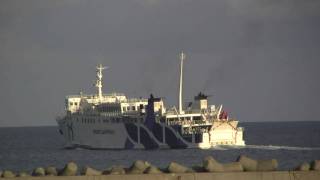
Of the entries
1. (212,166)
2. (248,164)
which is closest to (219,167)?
(212,166)

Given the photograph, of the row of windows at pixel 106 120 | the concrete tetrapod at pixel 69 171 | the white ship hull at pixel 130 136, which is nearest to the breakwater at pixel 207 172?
the concrete tetrapod at pixel 69 171

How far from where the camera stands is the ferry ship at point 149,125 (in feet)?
256

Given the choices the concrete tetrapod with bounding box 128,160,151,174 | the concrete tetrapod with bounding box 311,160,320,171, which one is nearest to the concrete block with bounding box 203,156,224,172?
the concrete tetrapod with bounding box 128,160,151,174

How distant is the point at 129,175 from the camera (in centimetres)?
2011

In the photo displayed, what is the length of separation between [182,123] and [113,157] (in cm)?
955

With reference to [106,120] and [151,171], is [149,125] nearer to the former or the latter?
[106,120]

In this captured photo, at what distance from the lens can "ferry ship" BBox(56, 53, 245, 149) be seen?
7806cm

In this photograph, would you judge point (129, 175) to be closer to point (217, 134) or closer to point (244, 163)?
point (244, 163)

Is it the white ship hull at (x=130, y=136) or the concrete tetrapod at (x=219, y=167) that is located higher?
the white ship hull at (x=130, y=136)

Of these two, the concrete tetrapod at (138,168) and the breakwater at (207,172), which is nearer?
the breakwater at (207,172)

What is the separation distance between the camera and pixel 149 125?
80250 mm

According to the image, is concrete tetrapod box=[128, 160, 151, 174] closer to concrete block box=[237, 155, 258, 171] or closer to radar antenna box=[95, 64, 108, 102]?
concrete block box=[237, 155, 258, 171]

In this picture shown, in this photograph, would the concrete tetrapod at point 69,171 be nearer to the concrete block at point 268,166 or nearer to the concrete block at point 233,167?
the concrete block at point 233,167

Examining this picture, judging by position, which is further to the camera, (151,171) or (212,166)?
(212,166)
